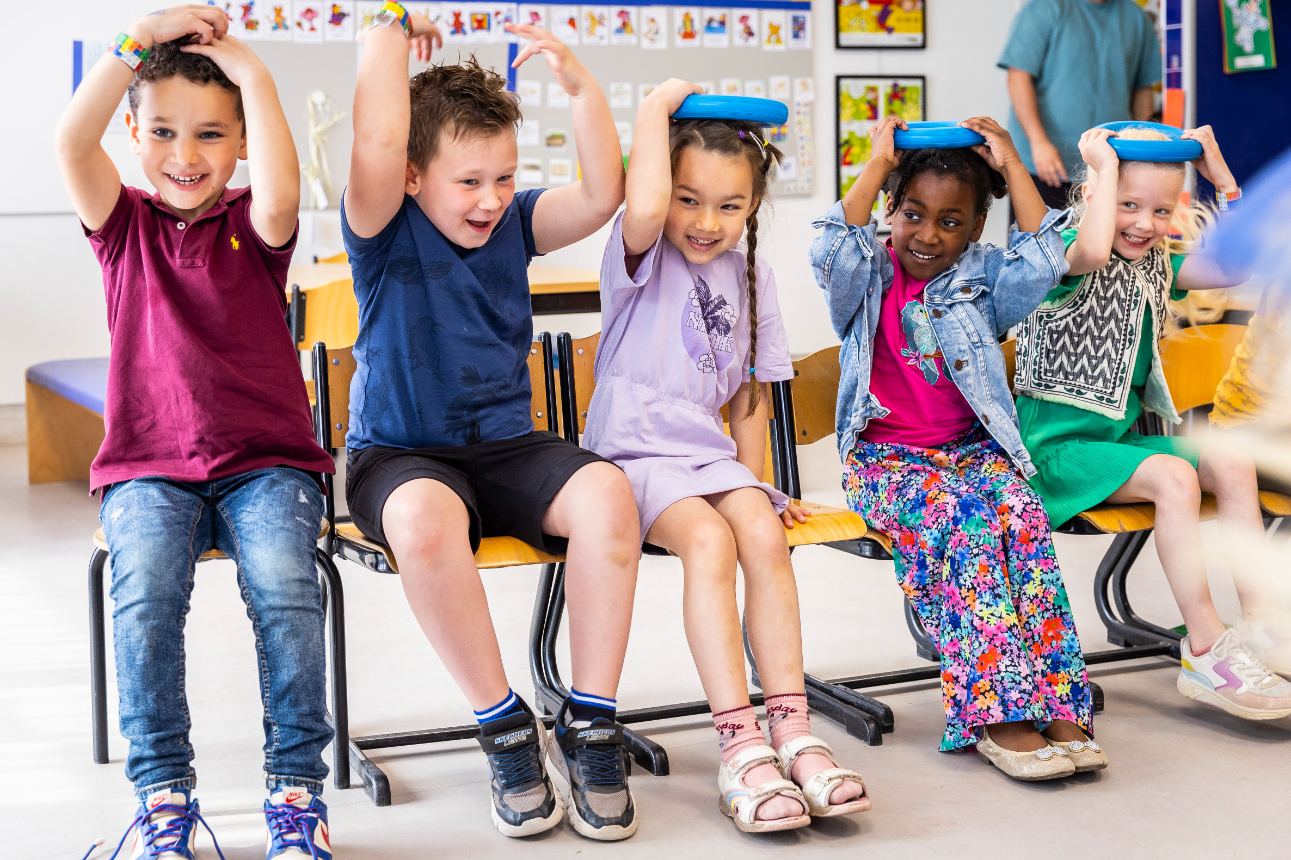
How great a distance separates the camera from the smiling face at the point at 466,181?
5.86ft

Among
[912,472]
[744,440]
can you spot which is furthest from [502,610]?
[912,472]

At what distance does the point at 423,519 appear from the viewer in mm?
1598

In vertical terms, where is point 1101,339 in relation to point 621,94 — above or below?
below

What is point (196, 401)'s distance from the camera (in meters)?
1.67

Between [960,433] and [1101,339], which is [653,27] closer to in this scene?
[1101,339]

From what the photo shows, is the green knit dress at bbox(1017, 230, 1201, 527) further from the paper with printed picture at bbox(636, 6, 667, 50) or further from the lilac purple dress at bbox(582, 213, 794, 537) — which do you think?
the paper with printed picture at bbox(636, 6, 667, 50)

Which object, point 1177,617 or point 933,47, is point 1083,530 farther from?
point 933,47

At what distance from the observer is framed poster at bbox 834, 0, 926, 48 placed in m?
6.73

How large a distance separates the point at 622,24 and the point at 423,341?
4.93 m

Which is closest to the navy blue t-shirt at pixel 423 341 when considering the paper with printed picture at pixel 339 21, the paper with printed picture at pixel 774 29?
the paper with printed picture at pixel 339 21

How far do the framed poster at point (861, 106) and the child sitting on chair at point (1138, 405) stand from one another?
4589mm

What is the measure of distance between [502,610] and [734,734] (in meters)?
1.19

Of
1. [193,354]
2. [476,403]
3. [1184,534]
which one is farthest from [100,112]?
[1184,534]

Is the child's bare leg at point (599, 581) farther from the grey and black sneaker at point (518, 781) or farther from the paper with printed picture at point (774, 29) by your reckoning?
the paper with printed picture at point (774, 29)
